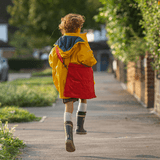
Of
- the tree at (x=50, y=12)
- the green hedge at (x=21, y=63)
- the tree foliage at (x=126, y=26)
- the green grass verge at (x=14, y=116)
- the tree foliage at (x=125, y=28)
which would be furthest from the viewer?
the green hedge at (x=21, y=63)

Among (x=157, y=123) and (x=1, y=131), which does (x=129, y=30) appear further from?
(x=1, y=131)

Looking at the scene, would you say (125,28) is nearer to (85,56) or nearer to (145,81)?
(145,81)

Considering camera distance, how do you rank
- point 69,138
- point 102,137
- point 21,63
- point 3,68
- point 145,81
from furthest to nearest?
point 21,63 < point 3,68 < point 145,81 < point 102,137 < point 69,138

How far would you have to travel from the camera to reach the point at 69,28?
4848mm

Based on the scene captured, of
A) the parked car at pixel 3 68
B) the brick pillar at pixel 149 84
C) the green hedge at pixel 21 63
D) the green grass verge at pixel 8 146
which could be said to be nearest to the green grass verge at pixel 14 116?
the green grass verge at pixel 8 146

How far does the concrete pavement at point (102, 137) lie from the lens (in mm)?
4738

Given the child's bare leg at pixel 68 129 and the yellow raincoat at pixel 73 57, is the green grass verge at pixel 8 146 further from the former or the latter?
the yellow raincoat at pixel 73 57

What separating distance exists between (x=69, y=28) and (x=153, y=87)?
590 cm

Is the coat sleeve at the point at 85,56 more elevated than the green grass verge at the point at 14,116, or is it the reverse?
the coat sleeve at the point at 85,56

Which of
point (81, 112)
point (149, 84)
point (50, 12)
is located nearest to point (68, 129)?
point (81, 112)

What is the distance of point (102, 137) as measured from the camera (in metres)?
5.93

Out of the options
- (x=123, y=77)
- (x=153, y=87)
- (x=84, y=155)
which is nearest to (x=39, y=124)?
(x=84, y=155)

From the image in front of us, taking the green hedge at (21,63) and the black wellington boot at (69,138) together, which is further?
the green hedge at (21,63)

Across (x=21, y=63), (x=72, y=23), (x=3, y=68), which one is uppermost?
(x=72, y=23)
